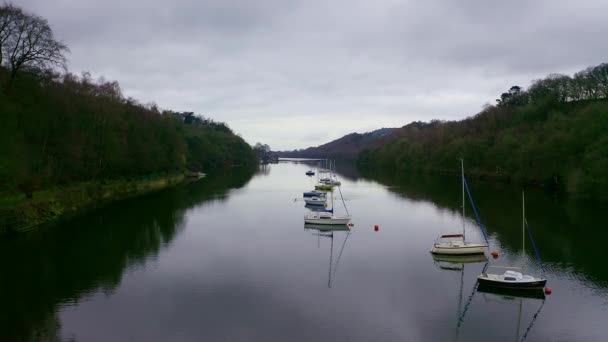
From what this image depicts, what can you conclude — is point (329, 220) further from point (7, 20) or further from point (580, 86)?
point (580, 86)

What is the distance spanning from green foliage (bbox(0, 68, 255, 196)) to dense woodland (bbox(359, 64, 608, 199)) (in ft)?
171

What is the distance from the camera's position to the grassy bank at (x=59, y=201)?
31.1 metres

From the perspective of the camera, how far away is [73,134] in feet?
140

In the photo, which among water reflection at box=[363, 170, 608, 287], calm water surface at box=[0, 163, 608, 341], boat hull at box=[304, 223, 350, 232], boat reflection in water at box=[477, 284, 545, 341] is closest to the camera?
calm water surface at box=[0, 163, 608, 341]

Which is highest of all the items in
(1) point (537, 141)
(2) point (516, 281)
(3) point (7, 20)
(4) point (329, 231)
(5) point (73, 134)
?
(3) point (7, 20)

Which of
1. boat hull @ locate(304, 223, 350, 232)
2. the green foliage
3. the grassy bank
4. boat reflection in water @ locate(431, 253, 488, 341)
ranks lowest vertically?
boat reflection in water @ locate(431, 253, 488, 341)

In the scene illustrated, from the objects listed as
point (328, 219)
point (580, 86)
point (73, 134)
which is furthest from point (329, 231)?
point (580, 86)

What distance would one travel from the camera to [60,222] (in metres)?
36.0

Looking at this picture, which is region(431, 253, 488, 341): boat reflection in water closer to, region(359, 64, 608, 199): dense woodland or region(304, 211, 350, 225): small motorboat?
region(304, 211, 350, 225): small motorboat

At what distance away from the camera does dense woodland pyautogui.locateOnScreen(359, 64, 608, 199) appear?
50.5m

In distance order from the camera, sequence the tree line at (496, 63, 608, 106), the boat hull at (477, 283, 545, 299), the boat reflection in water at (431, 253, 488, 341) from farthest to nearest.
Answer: the tree line at (496, 63, 608, 106) < the boat reflection in water at (431, 253, 488, 341) < the boat hull at (477, 283, 545, 299)

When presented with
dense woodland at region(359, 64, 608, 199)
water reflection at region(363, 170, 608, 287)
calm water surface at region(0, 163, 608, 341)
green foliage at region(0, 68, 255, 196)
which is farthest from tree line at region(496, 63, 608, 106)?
green foliage at region(0, 68, 255, 196)

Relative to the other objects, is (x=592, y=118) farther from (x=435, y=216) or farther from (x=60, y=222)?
(x=60, y=222)

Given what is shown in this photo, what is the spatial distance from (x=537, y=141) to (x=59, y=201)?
60815 mm
